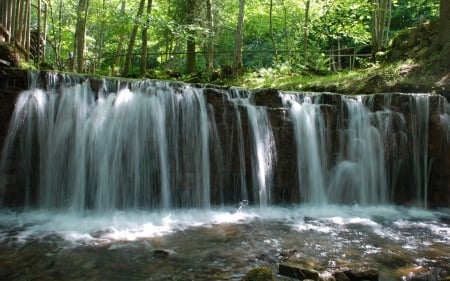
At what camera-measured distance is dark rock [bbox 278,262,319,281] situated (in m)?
5.15

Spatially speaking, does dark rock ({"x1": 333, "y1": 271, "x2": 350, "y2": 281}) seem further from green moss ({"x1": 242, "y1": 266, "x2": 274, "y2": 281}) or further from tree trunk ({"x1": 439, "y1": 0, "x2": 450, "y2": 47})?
tree trunk ({"x1": 439, "y1": 0, "x2": 450, "y2": 47})

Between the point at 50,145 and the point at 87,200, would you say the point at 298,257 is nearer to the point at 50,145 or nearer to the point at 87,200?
the point at 87,200

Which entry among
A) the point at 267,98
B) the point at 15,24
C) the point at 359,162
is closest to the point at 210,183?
the point at 267,98

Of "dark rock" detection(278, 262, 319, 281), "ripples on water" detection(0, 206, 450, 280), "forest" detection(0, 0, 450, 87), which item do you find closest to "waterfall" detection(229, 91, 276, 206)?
"ripples on water" detection(0, 206, 450, 280)

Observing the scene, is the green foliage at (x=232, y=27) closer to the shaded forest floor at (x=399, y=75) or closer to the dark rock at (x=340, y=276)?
the shaded forest floor at (x=399, y=75)

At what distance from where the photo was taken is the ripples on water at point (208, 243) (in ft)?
18.5

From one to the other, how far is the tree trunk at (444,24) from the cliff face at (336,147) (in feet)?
13.1

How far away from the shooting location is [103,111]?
31.2 feet

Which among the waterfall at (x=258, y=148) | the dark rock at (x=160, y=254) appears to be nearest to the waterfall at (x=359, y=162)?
the waterfall at (x=258, y=148)

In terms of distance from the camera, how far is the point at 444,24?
1411cm

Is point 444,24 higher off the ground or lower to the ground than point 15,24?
higher

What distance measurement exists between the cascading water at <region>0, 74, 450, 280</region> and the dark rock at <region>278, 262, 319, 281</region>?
0.26 meters

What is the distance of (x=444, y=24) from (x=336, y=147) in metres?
6.71

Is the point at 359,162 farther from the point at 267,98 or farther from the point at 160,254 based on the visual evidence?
the point at 160,254
